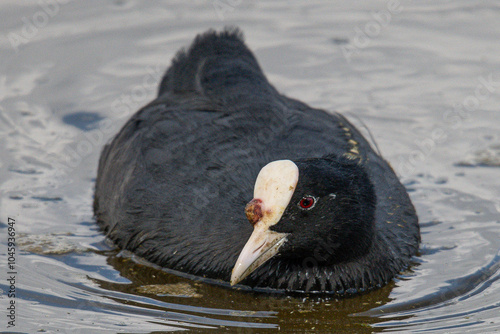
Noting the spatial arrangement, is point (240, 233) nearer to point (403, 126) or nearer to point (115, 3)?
point (403, 126)

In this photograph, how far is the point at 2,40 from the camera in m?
9.80

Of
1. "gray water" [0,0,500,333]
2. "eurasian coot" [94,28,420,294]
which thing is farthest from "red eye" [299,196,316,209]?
"gray water" [0,0,500,333]

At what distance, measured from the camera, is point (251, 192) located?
230 inches

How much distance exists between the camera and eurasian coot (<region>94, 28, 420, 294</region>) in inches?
210

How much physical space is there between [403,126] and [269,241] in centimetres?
358

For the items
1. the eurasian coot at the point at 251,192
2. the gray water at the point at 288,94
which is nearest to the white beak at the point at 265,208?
the eurasian coot at the point at 251,192

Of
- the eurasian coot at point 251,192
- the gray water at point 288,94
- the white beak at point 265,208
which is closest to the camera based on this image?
the white beak at point 265,208

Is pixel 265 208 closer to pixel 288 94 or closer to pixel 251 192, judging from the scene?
pixel 251 192

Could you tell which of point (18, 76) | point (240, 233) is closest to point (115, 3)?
point (18, 76)

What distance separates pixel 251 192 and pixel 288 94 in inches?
133

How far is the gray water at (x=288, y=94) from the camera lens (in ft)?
18.6

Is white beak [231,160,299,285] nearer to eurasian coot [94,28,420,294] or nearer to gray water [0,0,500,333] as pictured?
eurasian coot [94,28,420,294]

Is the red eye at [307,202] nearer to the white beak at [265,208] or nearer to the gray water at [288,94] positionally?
the white beak at [265,208]

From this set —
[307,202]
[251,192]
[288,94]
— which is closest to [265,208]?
[307,202]
